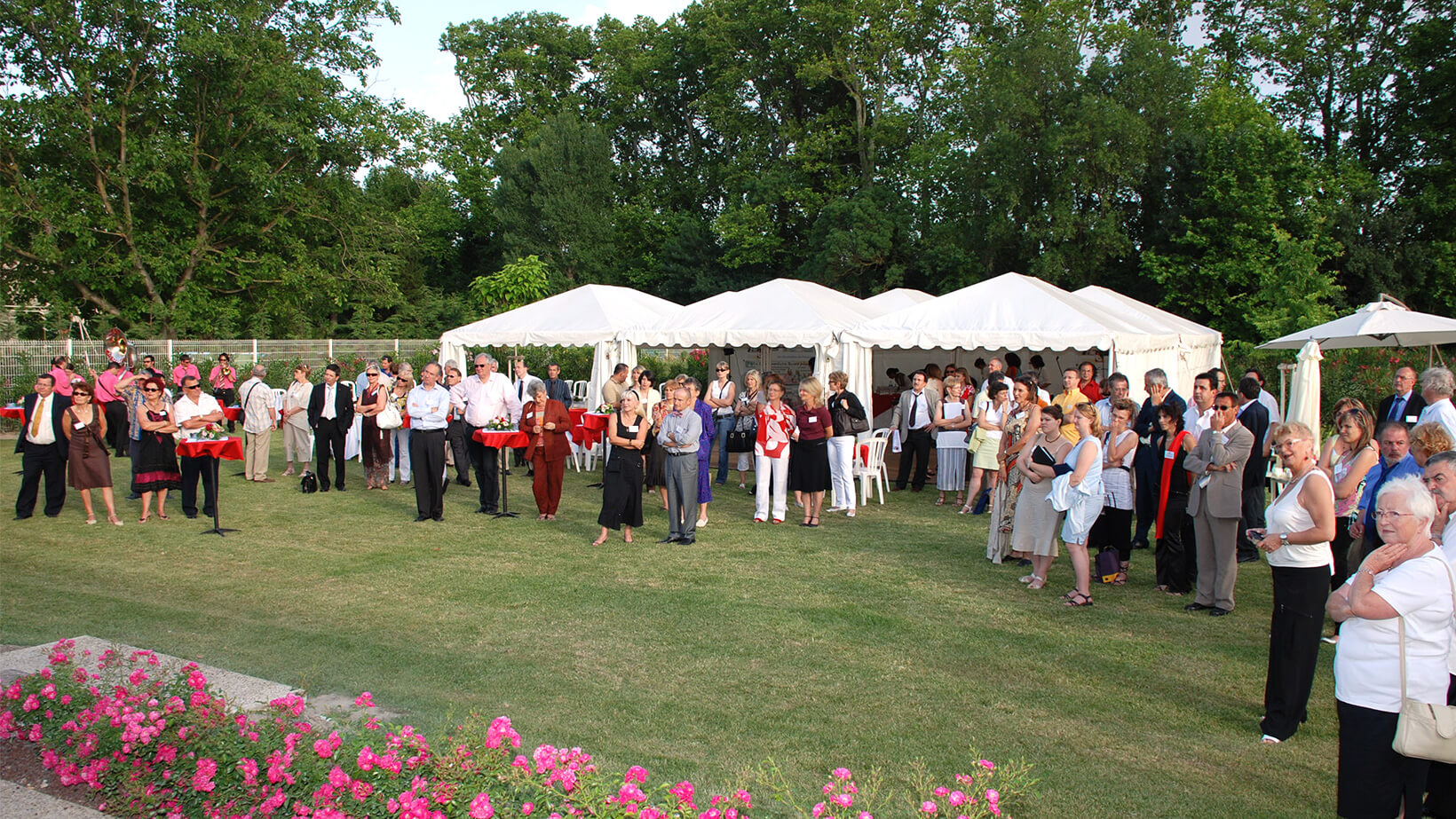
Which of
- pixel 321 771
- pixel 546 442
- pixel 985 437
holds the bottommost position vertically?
pixel 321 771

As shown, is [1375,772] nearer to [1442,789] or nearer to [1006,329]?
[1442,789]

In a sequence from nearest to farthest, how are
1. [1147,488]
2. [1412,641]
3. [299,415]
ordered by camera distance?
[1412,641]
[1147,488]
[299,415]

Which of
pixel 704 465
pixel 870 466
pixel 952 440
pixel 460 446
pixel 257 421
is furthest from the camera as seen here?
pixel 460 446

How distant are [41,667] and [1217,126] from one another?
3022 centimetres

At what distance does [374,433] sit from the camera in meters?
12.8

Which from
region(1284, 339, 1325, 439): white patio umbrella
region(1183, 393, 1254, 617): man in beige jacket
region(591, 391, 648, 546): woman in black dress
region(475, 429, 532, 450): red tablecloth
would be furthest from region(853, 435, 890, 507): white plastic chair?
region(1183, 393, 1254, 617): man in beige jacket

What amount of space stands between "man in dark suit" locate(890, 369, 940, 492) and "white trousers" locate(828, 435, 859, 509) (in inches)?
87.2

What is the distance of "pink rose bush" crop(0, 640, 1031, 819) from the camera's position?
3.40 metres

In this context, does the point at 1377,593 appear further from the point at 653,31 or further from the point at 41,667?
the point at 653,31

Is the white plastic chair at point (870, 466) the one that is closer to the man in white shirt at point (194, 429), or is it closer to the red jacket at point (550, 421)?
the red jacket at point (550, 421)

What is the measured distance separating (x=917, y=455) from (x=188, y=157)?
24.4 meters

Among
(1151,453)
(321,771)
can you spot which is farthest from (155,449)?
(1151,453)

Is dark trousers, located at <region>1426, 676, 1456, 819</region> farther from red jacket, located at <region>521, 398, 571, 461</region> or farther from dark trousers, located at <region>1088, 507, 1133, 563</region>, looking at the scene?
red jacket, located at <region>521, 398, 571, 461</region>

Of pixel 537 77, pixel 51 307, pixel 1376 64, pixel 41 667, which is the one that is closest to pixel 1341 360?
pixel 1376 64
